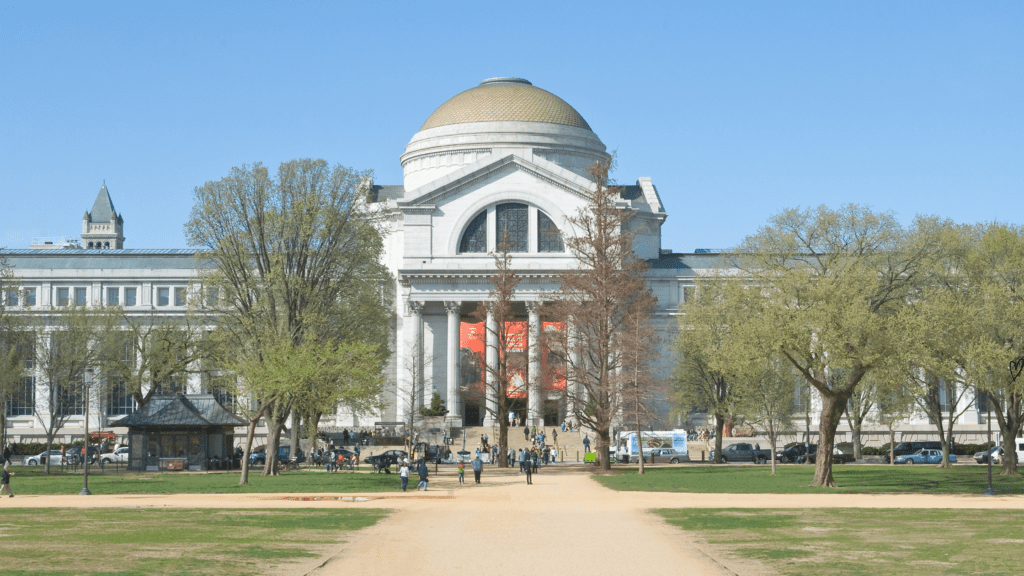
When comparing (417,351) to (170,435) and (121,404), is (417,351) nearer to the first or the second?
(170,435)

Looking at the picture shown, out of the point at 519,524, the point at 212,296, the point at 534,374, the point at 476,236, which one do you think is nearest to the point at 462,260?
the point at 476,236

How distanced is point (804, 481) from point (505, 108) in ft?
226

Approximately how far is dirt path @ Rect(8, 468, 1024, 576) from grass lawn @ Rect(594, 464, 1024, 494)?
2198 millimetres

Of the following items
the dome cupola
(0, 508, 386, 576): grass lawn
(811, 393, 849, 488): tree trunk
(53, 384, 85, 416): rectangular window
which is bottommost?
(0, 508, 386, 576): grass lawn

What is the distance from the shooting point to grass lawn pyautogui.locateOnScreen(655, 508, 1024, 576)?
25.0 meters

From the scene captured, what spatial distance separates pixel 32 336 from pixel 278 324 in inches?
1130

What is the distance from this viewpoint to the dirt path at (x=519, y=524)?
2572 cm

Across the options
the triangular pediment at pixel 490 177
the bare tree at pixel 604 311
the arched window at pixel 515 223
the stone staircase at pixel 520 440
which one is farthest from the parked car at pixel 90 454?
the arched window at pixel 515 223

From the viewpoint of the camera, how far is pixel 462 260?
326ft

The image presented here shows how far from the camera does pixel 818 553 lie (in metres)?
27.4

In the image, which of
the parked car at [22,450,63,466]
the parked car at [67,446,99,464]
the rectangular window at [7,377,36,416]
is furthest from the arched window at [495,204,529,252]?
the rectangular window at [7,377,36,416]

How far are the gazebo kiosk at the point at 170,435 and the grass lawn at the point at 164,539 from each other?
2457cm

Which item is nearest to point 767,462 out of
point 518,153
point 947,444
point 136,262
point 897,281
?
point 947,444

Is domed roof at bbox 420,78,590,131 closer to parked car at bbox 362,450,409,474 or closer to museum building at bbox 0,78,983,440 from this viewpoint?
museum building at bbox 0,78,983,440
